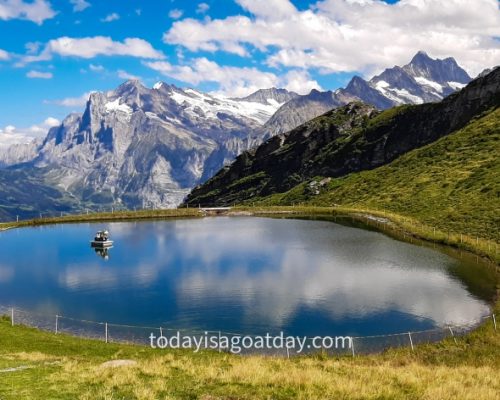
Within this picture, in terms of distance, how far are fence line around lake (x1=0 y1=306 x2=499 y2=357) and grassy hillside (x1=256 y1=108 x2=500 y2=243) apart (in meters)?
46.2

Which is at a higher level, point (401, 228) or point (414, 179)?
point (414, 179)

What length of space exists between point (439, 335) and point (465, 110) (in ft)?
558

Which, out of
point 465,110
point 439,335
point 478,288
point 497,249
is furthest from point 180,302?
point 465,110

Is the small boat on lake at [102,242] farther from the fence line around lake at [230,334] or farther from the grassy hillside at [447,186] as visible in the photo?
the grassy hillside at [447,186]

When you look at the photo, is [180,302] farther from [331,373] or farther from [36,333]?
[331,373]

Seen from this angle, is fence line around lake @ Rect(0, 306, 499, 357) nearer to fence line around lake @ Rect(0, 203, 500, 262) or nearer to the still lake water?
the still lake water

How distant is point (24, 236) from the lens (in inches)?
5320

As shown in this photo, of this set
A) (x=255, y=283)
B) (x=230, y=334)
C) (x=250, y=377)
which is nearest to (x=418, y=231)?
(x=255, y=283)

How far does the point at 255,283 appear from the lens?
68.6 meters

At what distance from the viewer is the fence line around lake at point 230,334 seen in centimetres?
4412

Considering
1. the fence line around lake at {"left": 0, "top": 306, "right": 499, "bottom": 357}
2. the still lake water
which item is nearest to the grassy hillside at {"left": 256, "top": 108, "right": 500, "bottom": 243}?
the still lake water

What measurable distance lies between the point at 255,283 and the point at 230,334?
20.2 meters

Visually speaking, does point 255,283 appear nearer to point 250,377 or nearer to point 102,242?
point 250,377

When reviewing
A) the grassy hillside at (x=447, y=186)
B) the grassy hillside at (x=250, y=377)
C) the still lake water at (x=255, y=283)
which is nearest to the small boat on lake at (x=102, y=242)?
the still lake water at (x=255, y=283)
